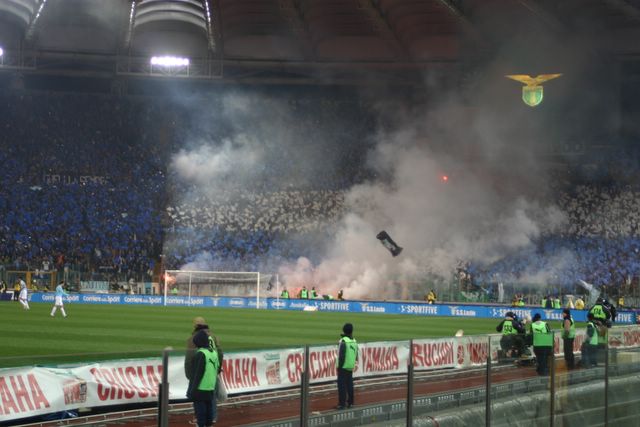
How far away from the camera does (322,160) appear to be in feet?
219

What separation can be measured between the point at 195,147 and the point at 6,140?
12.9 m

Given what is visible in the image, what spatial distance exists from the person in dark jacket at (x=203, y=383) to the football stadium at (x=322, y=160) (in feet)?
94.0

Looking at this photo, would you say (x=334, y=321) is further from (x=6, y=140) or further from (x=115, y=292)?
(x=6, y=140)

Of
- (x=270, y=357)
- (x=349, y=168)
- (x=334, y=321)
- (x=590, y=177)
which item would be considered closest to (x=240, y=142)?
(x=349, y=168)

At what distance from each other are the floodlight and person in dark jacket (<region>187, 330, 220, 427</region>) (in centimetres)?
4978

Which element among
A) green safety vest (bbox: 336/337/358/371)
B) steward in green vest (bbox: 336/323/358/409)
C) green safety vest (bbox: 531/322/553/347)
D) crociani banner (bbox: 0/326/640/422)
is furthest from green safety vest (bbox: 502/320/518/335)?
green safety vest (bbox: 336/337/358/371)

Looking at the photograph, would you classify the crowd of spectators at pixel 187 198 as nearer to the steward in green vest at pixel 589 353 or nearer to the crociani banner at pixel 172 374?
the steward in green vest at pixel 589 353

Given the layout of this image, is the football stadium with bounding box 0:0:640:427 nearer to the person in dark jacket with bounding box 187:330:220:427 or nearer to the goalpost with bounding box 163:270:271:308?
the goalpost with bounding box 163:270:271:308

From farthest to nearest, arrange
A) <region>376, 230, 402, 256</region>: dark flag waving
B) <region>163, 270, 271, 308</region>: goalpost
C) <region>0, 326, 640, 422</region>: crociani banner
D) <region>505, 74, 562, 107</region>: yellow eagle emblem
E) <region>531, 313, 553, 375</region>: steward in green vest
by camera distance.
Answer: <region>376, 230, 402, 256</region>: dark flag waving, <region>163, 270, 271, 308</region>: goalpost, <region>505, 74, 562, 107</region>: yellow eagle emblem, <region>531, 313, 553, 375</region>: steward in green vest, <region>0, 326, 640, 422</region>: crociani banner

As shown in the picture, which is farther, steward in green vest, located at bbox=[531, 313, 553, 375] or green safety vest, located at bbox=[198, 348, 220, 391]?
steward in green vest, located at bbox=[531, 313, 553, 375]

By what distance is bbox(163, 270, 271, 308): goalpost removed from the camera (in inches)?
2167

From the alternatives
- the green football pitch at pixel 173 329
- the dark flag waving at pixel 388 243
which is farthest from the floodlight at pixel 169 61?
the green football pitch at pixel 173 329

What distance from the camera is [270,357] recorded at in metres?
11.6

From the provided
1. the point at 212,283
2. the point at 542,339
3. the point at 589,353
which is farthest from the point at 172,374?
the point at 212,283
